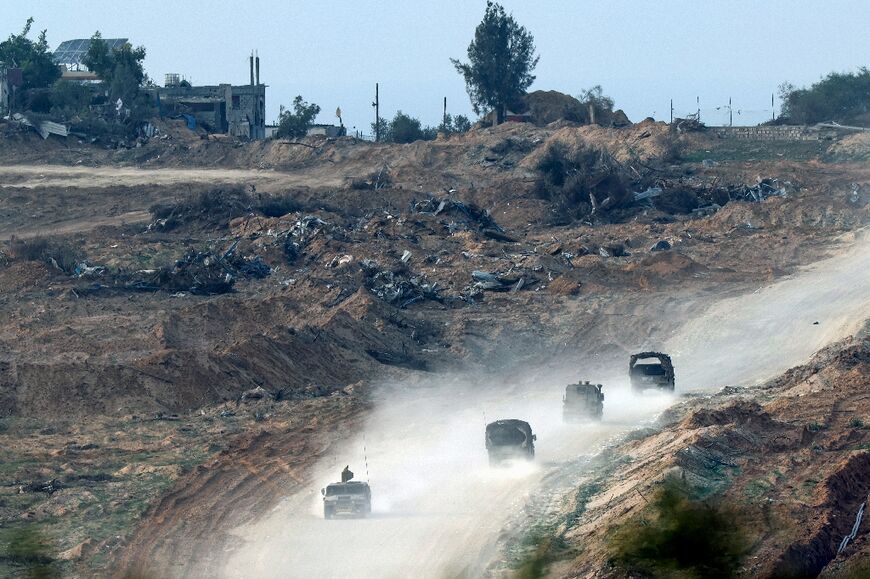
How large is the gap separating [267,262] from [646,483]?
108 feet

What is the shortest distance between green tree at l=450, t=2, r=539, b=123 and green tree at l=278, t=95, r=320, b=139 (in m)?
12.7

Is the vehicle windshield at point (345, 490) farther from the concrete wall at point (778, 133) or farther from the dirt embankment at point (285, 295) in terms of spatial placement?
the concrete wall at point (778, 133)

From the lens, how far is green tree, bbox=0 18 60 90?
107 m

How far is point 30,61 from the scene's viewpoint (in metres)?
108

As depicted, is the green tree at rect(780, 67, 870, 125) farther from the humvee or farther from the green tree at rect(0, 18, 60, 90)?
the humvee

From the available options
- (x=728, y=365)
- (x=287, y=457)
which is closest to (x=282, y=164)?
(x=728, y=365)

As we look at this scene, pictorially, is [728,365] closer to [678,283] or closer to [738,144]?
[678,283]

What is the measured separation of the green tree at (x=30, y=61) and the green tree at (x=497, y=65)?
3260cm

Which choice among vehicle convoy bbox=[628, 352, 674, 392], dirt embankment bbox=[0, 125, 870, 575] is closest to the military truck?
vehicle convoy bbox=[628, 352, 674, 392]

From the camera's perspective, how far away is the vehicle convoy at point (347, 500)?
2533 centimetres

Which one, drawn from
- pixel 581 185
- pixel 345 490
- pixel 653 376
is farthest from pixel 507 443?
pixel 581 185

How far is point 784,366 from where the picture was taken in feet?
134

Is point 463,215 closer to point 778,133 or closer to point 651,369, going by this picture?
point 651,369

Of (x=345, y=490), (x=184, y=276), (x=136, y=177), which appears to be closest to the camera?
(x=345, y=490)
